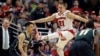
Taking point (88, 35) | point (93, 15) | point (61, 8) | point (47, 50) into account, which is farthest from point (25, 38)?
point (93, 15)

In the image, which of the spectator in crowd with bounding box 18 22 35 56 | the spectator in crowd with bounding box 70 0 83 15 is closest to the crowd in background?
the spectator in crowd with bounding box 70 0 83 15

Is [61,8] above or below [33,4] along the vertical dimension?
above

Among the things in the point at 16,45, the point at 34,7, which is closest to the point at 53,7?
the point at 34,7

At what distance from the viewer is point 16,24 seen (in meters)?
16.1

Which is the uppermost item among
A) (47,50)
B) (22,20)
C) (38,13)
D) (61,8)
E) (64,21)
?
(61,8)

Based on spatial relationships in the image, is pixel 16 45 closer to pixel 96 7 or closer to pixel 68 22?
pixel 68 22

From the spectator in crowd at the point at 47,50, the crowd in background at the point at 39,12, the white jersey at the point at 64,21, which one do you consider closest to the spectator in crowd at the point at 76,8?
the crowd in background at the point at 39,12

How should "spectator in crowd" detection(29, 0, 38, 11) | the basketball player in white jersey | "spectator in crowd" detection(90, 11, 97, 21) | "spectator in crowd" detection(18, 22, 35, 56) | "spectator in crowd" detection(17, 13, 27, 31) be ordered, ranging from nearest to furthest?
"spectator in crowd" detection(18, 22, 35, 56)
the basketball player in white jersey
"spectator in crowd" detection(17, 13, 27, 31)
"spectator in crowd" detection(90, 11, 97, 21)
"spectator in crowd" detection(29, 0, 38, 11)

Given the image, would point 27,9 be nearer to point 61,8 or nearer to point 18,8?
point 18,8

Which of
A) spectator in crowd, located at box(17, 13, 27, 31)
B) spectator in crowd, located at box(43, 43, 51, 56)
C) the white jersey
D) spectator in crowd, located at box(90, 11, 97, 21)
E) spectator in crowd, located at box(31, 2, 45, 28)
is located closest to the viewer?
the white jersey

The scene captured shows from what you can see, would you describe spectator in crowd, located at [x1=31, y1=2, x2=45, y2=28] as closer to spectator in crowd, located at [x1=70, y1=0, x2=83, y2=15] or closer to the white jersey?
spectator in crowd, located at [x1=70, y1=0, x2=83, y2=15]

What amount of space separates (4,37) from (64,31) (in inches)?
73.2

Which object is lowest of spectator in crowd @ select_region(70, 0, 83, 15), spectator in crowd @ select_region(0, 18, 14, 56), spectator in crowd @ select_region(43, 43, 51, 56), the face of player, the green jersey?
spectator in crowd @ select_region(43, 43, 51, 56)

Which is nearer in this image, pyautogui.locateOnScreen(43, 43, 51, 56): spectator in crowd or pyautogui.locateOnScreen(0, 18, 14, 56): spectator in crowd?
pyautogui.locateOnScreen(0, 18, 14, 56): spectator in crowd
